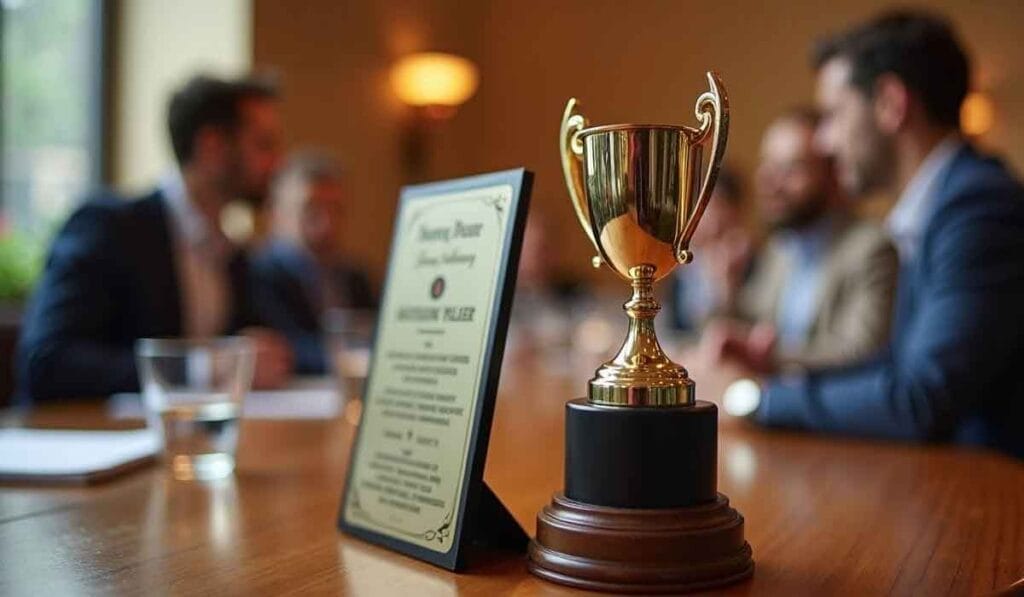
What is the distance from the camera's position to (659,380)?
64 centimetres

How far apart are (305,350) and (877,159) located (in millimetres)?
1466

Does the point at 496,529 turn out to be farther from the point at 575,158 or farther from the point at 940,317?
the point at 940,317

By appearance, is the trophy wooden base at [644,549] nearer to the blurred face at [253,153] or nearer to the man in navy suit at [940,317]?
the man in navy suit at [940,317]

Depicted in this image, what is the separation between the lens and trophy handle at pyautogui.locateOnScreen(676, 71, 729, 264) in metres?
0.64

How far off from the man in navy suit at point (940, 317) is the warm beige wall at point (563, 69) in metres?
2.54

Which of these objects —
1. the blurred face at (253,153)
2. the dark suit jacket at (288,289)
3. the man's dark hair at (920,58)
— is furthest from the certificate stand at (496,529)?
the dark suit jacket at (288,289)

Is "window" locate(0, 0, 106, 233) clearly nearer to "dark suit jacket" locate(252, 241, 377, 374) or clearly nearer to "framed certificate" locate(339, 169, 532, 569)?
"dark suit jacket" locate(252, 241, 377, 374)

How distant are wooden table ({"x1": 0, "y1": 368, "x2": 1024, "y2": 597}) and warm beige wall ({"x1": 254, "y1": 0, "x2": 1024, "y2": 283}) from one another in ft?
10.8

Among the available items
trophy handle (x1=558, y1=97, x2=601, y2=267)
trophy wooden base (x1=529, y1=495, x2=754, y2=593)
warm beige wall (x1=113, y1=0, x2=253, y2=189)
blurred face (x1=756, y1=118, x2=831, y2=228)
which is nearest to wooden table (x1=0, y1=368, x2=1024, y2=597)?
trophy wooden base (x1=529, y1=495, x2=754, y2=593)

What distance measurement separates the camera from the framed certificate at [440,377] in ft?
2.27

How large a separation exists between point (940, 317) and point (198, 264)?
1.84 meters

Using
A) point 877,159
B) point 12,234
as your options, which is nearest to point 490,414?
point 877,159

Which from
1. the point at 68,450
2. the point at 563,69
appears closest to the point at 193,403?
the point at 68,450

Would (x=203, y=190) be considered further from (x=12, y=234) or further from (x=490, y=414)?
(x=490, y=414)
